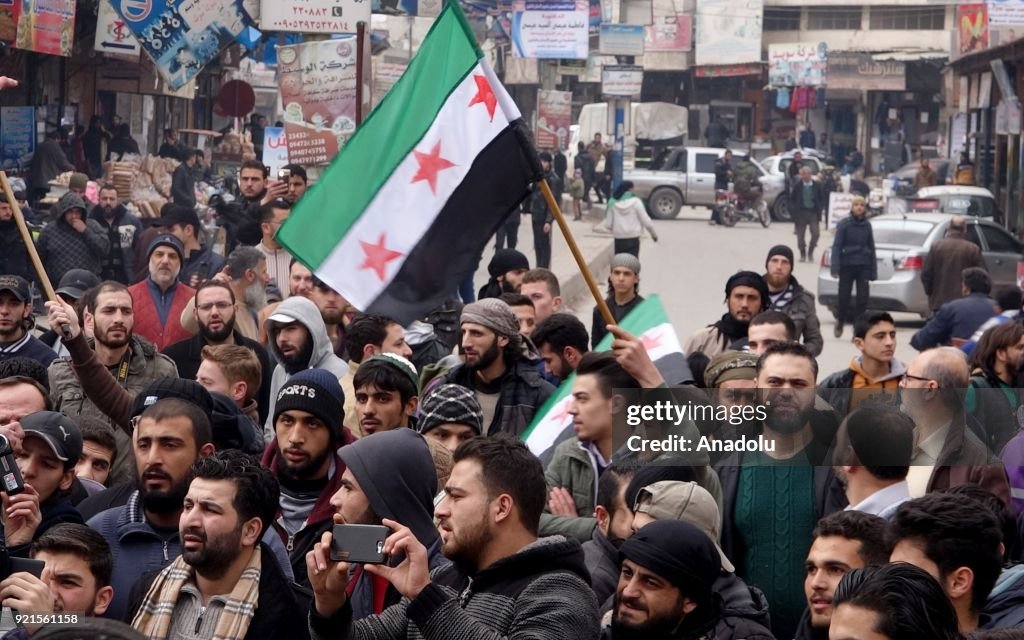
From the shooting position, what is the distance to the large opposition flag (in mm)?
6324

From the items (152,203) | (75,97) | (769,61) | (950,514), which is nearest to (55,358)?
(950,514)

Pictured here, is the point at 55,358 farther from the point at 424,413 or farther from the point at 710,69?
the point at 710,69

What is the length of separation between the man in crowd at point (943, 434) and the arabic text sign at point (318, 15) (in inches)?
377

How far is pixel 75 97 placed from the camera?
2617cm

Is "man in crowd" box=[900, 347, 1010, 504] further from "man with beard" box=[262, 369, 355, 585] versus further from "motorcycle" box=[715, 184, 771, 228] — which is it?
"motorcycle" box=[715, 184, 771, 228]

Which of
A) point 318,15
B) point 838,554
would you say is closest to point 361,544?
point 838,554

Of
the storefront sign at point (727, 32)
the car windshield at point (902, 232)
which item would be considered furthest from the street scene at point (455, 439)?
the storefront sign at point (727, 32)

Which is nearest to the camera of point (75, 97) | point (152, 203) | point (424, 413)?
point (424, 413)

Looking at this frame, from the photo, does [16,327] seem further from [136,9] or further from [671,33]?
[671,33]

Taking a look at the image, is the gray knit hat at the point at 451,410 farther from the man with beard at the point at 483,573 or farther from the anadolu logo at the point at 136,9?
the anadolu logo at the point at 136,9

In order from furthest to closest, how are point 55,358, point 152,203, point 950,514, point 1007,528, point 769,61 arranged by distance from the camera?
point 769,61, point 152,203, point 55,358, point 1007,528, point 950,514

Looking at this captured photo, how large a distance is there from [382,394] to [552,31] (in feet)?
103

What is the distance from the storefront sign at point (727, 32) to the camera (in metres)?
Result: 64.8

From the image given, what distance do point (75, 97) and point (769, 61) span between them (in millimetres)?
42190
